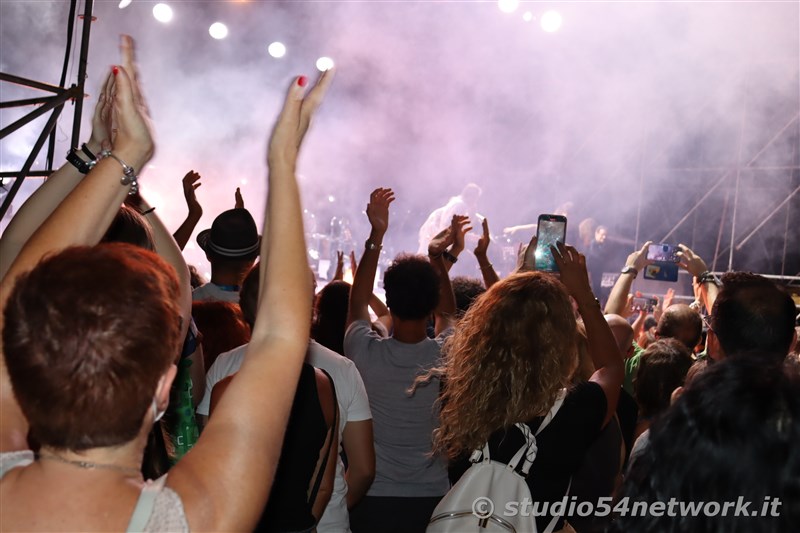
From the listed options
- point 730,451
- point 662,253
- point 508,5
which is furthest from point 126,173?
point 508,5

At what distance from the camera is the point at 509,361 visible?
2131mm

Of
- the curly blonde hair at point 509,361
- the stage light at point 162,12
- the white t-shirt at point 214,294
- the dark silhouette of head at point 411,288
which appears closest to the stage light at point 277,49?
the stage light at point 162,12

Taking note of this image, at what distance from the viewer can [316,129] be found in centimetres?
1110

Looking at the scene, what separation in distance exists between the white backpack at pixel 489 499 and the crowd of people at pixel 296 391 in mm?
50

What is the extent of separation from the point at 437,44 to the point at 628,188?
3174mm

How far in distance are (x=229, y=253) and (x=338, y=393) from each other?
1.21 m

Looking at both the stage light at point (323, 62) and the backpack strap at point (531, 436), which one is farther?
the stage light at point (323, 62)

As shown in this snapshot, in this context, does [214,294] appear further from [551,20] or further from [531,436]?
[551,20]

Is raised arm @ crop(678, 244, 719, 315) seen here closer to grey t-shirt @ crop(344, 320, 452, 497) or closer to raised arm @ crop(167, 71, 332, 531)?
grey t-shirt @ crop(344, 320, 452, 497)

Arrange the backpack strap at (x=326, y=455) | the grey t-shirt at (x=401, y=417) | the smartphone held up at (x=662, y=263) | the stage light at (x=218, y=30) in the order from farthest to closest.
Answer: the stage light at (x=218, y=30) → the smartphone held up at (x=662, y=263) → the grey t-shirt at (x=401, y=417) → the backpack strap at (x=326, y=455)

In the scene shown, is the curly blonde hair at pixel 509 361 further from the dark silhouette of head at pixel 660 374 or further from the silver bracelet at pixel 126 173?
the silver bracelet at pixel 126 173

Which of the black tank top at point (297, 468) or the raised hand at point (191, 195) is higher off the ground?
the raised hand at point (191, 195)

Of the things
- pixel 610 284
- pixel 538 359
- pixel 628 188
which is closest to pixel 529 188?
pixel 628 188

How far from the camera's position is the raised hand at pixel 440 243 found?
371 cm
